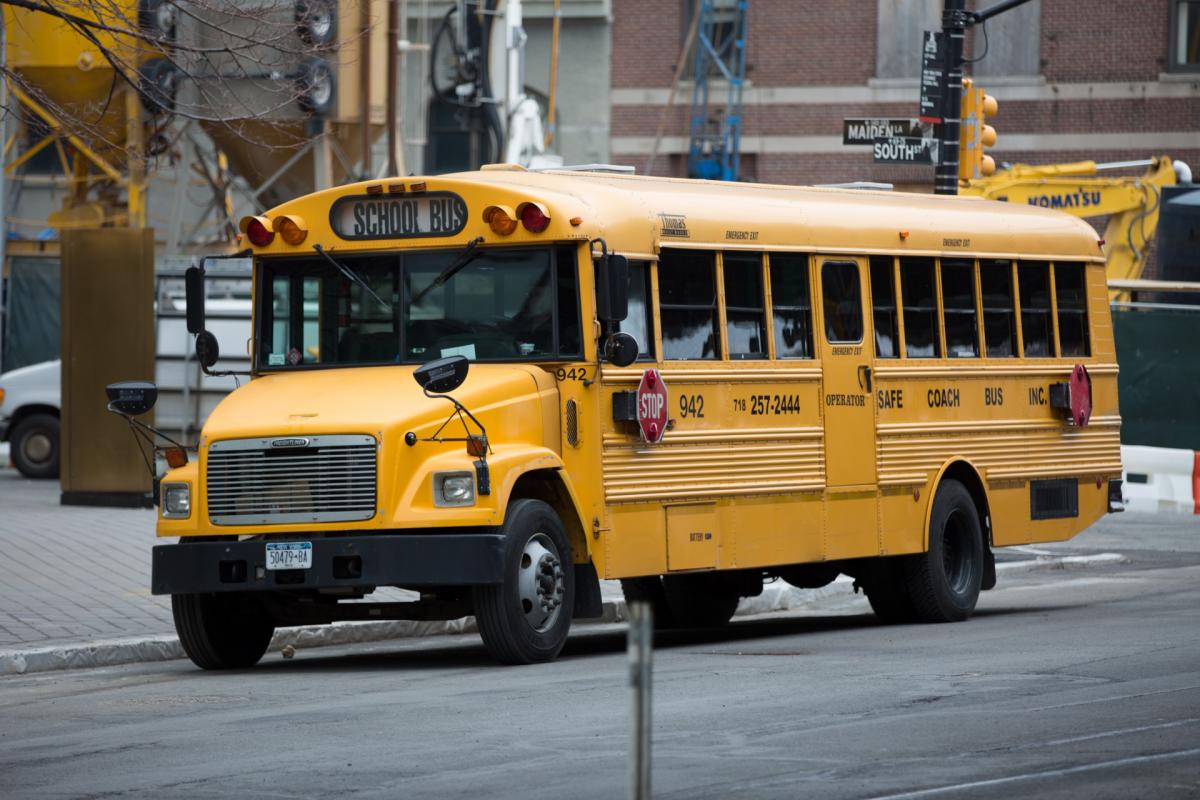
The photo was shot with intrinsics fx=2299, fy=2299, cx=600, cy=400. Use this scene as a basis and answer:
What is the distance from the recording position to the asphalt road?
326 inches

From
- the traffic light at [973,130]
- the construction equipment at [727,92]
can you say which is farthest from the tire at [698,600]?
the construction equipment at [727,92]

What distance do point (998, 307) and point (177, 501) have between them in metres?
6.71

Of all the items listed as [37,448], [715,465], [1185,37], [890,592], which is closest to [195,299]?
[715,465]

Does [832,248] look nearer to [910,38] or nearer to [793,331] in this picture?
[793,331]

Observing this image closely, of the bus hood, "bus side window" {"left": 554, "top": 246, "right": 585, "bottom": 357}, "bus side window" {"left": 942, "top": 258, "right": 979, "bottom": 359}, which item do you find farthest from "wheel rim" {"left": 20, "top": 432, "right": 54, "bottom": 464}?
"bus side window" {"left": 554, "top": 246, "right": 585, "bottom": 357}

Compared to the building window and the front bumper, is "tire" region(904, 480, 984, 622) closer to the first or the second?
the front bumper

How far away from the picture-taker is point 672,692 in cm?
1099

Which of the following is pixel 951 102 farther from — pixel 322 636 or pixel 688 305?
pixel 322 636

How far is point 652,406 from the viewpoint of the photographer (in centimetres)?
1333

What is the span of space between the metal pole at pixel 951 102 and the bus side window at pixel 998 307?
4.60 metres

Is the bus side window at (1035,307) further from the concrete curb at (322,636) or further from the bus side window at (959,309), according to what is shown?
the concrete curb at (322,636)

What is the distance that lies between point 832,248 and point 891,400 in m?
1.16

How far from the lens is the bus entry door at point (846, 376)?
1493cm

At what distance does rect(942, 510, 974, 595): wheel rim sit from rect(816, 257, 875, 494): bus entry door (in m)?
1.15
